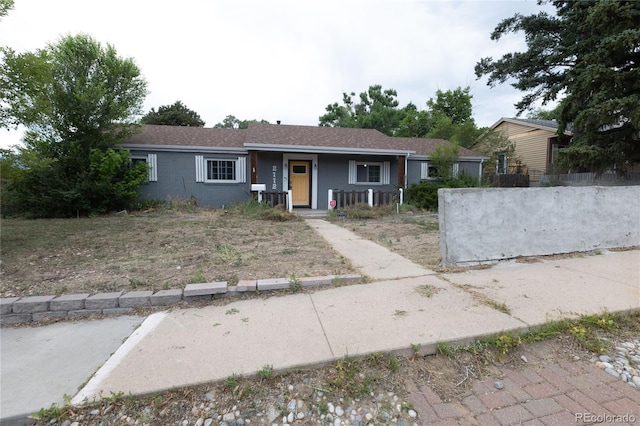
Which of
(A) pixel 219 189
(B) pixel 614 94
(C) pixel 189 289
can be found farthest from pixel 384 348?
(B) pixel 614 94

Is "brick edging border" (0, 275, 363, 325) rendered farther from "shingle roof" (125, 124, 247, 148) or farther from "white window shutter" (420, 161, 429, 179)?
"white window shutter" (420, 161, 429, 179)

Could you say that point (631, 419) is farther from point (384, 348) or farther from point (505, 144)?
point (505, 144)

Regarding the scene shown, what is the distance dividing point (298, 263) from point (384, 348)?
7.81 feet

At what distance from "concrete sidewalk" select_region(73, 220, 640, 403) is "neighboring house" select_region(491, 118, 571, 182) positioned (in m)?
19.0

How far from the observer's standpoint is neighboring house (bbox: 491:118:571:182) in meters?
19.4

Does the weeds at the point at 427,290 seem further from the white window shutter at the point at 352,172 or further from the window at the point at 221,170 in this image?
the window at the point at 221,170

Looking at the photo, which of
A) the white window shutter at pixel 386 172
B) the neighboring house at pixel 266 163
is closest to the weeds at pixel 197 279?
the neighboring house at pixel 266 163

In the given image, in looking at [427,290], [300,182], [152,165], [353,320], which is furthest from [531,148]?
[353,320]

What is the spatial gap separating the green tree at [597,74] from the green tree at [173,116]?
84.5 ft

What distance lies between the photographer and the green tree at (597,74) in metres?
10.1

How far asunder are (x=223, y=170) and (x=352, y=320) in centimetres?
1051

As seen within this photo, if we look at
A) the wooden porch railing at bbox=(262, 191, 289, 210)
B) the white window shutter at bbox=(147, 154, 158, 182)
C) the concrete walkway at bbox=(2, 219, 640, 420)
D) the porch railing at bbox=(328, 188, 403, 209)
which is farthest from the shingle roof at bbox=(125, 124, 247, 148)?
the concrete walkway at bbox=(2, 219, 640, 420)

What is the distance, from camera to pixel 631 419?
68.9 inches

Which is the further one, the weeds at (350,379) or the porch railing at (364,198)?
the porch railing at (364,198)
